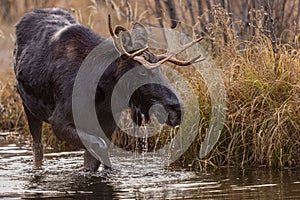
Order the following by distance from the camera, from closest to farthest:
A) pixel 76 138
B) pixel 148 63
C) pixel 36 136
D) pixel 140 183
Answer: pixel 148 63 < pixel 140 183 < pixel 76 138 < pixel 36 136

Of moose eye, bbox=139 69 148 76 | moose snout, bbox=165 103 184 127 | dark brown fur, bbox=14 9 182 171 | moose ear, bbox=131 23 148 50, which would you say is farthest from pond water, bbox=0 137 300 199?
moose ear, bbox=131 23 148 50

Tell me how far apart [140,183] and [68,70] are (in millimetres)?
1216

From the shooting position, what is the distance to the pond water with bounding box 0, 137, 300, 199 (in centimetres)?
596

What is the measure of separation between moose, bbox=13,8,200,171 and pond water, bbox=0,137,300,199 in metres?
0.28

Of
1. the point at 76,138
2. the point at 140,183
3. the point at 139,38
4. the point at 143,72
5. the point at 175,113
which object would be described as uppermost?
the point at 139,38

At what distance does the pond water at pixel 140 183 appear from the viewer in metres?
5.96

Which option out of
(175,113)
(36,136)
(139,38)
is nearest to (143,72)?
(139,38)

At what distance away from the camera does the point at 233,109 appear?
7.36m

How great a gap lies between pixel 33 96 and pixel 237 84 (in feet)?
6.29

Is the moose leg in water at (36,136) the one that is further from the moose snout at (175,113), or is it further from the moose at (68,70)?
the moose snout at (175,113)

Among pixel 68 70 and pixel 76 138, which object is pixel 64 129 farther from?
pixel 68 70

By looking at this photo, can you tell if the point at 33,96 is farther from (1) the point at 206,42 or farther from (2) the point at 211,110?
(1) the point at 206,42

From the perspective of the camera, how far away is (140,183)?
6.52 m

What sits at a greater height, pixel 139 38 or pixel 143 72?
pixel 139 38
